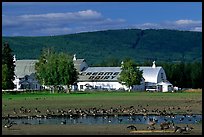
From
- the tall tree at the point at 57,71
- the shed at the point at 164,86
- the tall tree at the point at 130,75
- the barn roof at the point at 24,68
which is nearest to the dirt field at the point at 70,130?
the tall tree at the point at 57,71

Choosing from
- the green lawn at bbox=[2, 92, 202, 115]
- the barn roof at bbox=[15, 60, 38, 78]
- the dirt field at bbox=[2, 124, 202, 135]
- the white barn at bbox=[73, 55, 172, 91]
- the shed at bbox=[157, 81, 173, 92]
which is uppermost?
the barn roof at bbox=[15, 60, 38, 78]

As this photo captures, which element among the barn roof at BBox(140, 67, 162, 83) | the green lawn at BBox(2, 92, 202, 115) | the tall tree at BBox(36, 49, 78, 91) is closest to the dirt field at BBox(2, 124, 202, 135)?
the green lawn at BBox(2, 92, 202, 115)

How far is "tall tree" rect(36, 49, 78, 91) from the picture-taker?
4313 inches

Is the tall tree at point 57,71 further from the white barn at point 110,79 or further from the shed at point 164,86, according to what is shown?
the shed at point 164,86

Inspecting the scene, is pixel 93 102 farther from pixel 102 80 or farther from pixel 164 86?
pixel 102 80

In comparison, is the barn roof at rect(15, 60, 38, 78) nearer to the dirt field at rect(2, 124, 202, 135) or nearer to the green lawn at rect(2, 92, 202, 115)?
the green lawn at rect(2, 92, 202, 115)

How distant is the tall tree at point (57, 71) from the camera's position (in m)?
110

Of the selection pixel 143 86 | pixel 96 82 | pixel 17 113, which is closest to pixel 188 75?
pixel 143 86

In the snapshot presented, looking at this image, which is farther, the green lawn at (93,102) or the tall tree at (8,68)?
the tall tree at (8,68)

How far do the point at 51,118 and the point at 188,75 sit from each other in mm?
105869

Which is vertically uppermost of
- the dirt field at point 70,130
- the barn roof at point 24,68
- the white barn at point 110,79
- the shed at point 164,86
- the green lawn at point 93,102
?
the barn roof at point 24,68

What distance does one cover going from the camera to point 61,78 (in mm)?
109188

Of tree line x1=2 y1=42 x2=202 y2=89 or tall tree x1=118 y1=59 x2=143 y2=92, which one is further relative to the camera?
tall tree x1=118 y1=59 x2=143 y2=92

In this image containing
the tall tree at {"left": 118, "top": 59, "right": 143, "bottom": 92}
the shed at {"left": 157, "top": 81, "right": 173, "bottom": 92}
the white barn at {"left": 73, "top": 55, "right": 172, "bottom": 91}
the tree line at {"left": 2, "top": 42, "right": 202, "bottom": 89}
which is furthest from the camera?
the white barn at {"left": 73, "top": 55, "right": 172, "bottom": 91}
